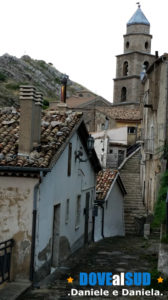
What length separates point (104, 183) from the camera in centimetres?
2511

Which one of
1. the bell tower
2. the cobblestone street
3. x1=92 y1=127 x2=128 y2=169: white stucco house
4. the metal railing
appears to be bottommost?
the cobblestone street

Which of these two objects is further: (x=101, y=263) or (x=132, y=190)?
(x=132, y=190)

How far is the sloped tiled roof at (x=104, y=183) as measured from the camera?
2374 centimetres

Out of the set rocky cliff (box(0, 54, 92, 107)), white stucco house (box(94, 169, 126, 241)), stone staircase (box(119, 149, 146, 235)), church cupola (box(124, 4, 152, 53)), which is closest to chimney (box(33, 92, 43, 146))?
white stucco house (box(94, 169, 126, 241))

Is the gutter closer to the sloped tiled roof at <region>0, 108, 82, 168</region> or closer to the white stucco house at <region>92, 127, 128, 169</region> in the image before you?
the sloped tiled roof at <region>0, 108, 82, 168</region>

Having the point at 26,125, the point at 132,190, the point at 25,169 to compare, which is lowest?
the point at 132,190

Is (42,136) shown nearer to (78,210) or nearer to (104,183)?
(78,210)

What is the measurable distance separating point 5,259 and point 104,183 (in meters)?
14.8

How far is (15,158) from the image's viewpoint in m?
11.7

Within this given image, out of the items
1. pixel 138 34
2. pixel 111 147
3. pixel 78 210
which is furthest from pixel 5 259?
pixel 138 34

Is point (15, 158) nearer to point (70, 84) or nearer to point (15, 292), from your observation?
point (15, 292)

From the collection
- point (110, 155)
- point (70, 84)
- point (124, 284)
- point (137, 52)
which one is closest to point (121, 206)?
point (110, 155)

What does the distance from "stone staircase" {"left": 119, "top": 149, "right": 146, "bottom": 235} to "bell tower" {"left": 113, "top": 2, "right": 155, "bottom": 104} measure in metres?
21.2

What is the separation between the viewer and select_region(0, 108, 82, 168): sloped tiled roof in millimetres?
11469
